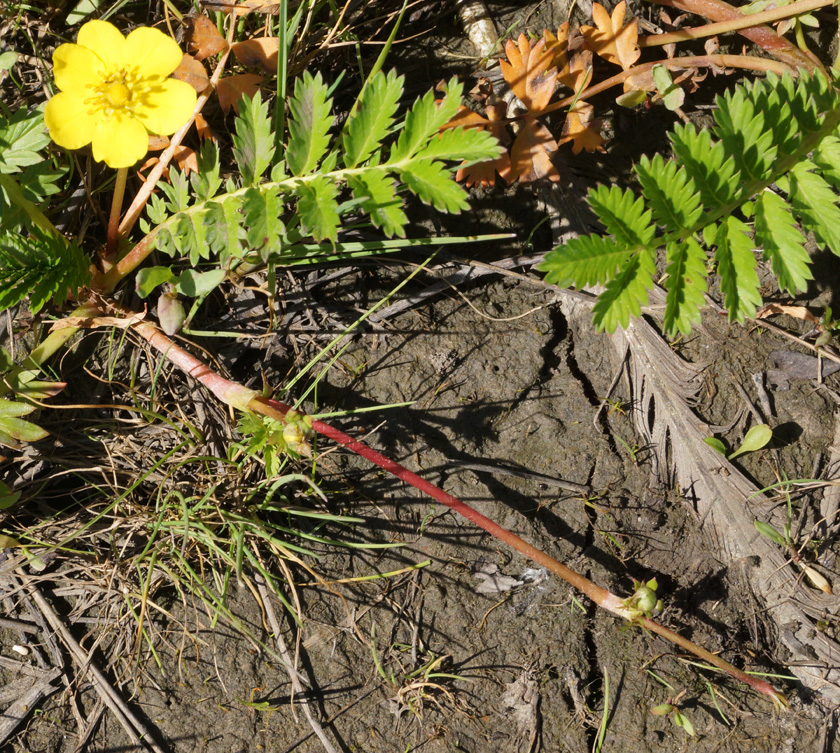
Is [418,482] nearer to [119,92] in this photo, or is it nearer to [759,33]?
[119,92]

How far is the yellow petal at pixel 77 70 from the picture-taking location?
1992 millimetres

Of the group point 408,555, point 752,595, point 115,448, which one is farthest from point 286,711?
point 752,595

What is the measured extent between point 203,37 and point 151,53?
0.99 feet

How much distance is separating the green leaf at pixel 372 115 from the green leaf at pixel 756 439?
1732 mm

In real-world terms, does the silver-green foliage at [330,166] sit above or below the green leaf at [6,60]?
below

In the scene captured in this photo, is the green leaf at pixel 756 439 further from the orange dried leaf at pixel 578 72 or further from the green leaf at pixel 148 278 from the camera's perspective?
the green leaf at pixel 148 278

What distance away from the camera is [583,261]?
1959 millimetres

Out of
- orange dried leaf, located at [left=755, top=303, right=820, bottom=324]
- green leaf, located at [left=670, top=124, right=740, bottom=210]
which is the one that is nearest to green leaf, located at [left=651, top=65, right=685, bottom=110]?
green leaf, located at [left=670, top=124, right=740, bottom=210]

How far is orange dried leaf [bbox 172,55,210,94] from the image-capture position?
2.17m

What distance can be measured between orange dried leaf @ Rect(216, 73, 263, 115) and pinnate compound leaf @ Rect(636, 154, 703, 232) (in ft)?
4.20

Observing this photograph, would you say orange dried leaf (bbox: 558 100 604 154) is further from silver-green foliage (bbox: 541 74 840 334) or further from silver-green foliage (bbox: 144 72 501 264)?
silver-green foliage (bbox: 144 72 501 264)

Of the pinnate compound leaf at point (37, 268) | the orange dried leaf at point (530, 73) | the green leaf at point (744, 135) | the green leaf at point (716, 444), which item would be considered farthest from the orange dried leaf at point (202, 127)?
the green leaf at point (716, 444)

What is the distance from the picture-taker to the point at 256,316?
2600 mm

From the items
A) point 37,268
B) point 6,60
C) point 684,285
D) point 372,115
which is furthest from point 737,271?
point 6,60
